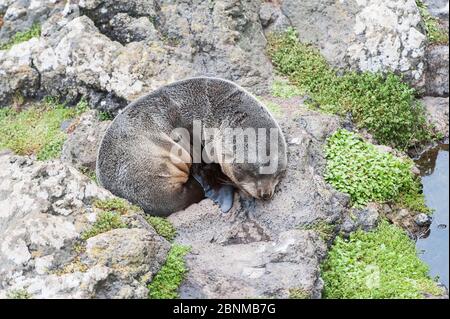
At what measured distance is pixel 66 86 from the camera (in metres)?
11.2

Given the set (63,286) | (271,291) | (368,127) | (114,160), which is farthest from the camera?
(368,127)

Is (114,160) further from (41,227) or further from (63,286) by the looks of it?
(63,286)

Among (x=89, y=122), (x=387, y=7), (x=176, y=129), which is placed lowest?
(x=89, y=122)

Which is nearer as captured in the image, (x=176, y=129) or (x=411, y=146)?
(x=176, y=129)

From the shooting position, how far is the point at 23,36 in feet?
39.0

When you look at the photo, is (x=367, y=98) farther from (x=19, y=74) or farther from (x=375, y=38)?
(x=19, y=74)

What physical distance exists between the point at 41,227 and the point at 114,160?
1959 millimetres

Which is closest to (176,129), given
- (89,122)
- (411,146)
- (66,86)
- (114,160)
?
(114,160)

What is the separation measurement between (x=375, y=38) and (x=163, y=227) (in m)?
4.51

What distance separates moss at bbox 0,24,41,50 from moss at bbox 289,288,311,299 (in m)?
6.67

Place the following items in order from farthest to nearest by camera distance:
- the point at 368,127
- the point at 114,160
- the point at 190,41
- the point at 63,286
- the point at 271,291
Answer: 1. the point at 190,41
2. the point at 368,127
3. the point at 114,160
4. the point at 271,291
5. the point at 63,286

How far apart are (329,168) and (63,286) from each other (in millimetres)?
3954

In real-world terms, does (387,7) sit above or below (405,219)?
above

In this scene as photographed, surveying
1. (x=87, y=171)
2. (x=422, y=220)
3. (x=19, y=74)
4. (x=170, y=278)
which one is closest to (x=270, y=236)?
(x=170, y=278)
